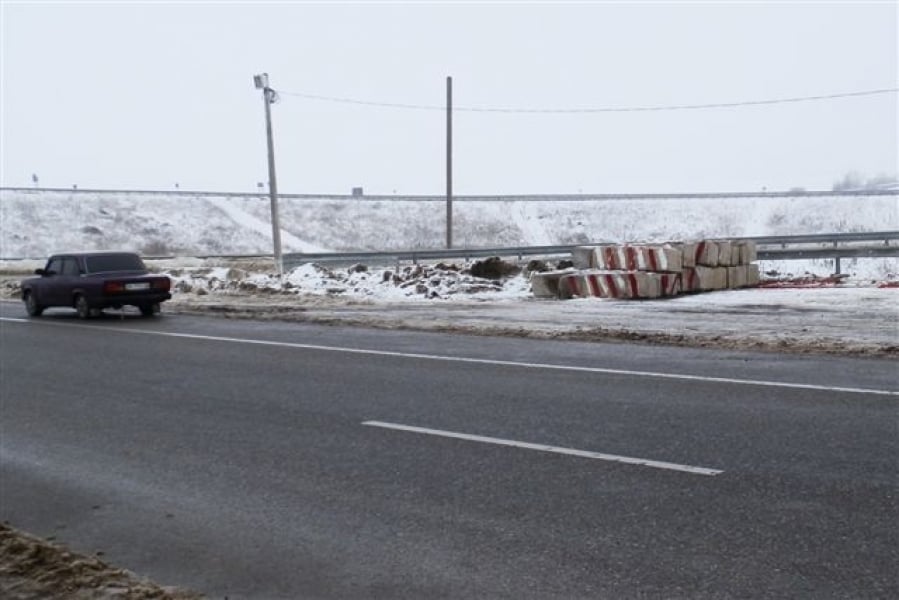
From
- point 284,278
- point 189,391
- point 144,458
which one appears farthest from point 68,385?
point 284,278

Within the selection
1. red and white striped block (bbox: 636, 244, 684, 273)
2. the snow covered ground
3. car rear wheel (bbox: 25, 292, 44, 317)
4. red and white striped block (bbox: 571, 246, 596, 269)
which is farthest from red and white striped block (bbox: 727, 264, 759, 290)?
car rear wheel (bbox: 25, 292, 44, 317)

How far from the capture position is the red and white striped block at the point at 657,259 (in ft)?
74.1

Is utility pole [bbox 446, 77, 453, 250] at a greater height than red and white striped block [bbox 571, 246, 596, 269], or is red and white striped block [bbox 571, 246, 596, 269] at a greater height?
utility pole [bbox 446, 77, 453, 250]

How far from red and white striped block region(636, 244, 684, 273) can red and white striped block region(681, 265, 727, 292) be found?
68cm

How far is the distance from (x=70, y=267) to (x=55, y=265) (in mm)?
682

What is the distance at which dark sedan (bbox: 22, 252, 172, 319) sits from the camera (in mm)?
20312

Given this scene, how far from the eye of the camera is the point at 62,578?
496 cm

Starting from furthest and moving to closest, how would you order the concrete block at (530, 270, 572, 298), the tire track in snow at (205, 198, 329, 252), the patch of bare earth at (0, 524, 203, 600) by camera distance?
the tire track in snow at (205, 198, 329, 252) < the concrete block at (530, 270, 572, 298) < the patch of bare earth at (0, 524, 203, 600)

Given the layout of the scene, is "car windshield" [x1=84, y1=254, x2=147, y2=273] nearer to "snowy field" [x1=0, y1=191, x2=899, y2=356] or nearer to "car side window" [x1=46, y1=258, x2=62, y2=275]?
"car side window" [x1=46, y1=258, x2=62, y2=275]

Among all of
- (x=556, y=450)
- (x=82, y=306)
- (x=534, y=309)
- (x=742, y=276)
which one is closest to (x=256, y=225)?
(x=82, y=306)

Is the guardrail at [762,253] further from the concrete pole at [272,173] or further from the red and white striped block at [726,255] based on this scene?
the red and white striped block at [726,255]

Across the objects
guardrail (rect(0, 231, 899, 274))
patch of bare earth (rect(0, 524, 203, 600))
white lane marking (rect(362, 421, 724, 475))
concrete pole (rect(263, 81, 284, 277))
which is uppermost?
concrete pole (rect(263, 81, 284, 277))

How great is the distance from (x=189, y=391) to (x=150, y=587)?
6225 millimetres

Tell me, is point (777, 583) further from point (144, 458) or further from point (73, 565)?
point (144, 458)
